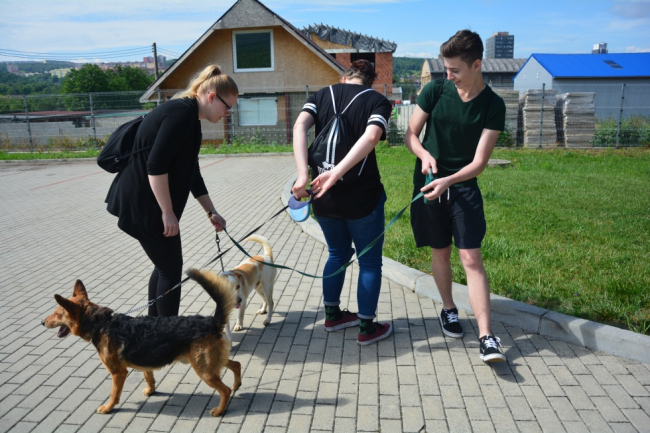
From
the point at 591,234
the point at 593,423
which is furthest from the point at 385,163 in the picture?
the point at 593,423

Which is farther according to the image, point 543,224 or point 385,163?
point 385,163

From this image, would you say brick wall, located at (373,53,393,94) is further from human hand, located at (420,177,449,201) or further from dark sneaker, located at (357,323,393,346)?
human hand, located at (420,177,449,201)

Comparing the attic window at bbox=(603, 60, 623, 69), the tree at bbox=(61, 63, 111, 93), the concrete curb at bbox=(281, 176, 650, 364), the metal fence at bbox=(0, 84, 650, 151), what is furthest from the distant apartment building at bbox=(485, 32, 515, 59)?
the concrete curb at bbox=(281, 176, 650, 364)

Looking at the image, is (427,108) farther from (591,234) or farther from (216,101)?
(591,234)

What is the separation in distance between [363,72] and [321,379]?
A: 2183mm

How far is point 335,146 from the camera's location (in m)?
3.34

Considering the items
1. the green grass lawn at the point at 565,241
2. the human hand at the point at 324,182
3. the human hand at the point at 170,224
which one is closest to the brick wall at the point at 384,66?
the green grass lawn at the point at 565,241

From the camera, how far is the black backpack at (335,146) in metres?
3.34

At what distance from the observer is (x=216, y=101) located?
3.18 metres

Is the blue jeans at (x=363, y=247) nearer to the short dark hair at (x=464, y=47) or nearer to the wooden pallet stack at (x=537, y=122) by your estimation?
the short dark hair at (x=464, y=47)

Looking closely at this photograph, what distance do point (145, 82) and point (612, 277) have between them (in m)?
68.5

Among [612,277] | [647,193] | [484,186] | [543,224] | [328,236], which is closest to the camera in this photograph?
[328,236]

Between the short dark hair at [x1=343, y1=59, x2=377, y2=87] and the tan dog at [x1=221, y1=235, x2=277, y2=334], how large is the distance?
175 centimetres

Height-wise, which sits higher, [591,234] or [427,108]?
[427,108]
